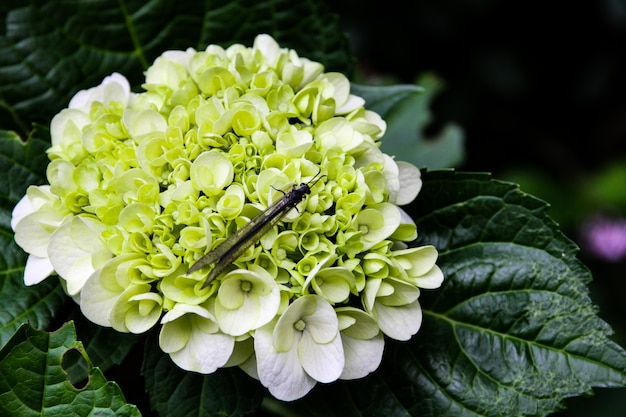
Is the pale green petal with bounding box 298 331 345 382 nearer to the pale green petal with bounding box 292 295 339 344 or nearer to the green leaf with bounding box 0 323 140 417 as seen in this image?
the pale green petal with bounding box 292 295 339 344

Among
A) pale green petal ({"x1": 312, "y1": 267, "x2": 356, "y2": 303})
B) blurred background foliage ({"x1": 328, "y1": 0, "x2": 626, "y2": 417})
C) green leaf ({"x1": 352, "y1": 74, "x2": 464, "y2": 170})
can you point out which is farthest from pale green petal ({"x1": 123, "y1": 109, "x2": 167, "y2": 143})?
blurred background foliage ({"x1": 328, "y1": 0, "x2": 626, "y2": 417})

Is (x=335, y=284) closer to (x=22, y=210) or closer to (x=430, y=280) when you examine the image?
(x=430, y=280)

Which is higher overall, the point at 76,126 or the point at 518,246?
the point at 518,246

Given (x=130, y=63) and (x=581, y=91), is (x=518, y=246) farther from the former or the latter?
(x=581, y=91)

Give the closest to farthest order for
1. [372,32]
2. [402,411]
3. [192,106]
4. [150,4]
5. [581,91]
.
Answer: [192,106]
[402,411]
[150,4]
[372,32]
[581,91]

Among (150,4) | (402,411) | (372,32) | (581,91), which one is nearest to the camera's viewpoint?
(402,411)

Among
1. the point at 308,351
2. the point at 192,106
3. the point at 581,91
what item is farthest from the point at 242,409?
the point at 581,91
